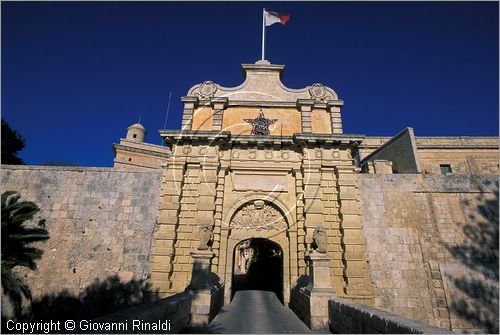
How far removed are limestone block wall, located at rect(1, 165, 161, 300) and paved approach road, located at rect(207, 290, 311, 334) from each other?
4399 mm

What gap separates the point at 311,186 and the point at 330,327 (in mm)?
5736

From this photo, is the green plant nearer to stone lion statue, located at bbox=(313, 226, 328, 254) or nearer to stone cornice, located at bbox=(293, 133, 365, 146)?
stone lion statue, located at bbox=(313, 226, 328, 254)

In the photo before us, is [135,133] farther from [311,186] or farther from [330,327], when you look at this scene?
[330,327]

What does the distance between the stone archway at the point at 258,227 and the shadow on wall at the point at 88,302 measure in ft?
12.1

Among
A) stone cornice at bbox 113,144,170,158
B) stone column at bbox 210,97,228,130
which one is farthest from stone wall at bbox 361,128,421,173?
stone cornice at bbox 113,144,170,158

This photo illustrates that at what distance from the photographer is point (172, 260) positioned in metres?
10.7

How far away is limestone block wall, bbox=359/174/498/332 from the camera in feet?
35.8

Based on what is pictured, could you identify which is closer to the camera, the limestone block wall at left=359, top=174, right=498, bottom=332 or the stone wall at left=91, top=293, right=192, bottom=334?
the stone wall at left=91, top=293, right=192, bottom=334

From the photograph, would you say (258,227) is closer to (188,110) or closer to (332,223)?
(332,223)

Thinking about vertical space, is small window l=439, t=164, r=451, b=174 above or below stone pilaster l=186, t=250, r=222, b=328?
above

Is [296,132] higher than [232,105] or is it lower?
lower

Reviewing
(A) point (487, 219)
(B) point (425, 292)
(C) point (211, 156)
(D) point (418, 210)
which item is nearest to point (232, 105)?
(C) point (211, 156)

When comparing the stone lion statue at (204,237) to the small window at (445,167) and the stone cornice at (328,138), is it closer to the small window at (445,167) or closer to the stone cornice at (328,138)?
the stone cornice at (328,138)

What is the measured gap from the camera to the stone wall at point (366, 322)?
3738 mm
